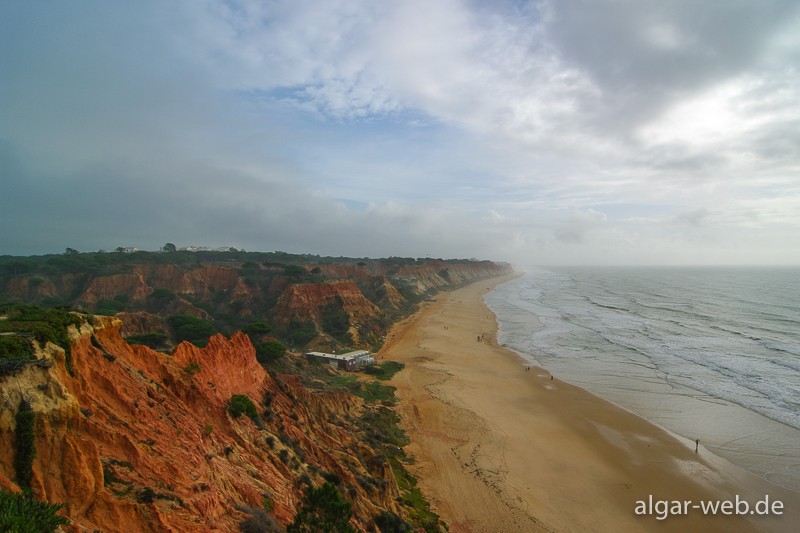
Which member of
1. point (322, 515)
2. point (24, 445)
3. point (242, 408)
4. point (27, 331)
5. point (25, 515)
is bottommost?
point (322, 515)

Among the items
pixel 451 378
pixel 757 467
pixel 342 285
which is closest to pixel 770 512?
pixel 757 467

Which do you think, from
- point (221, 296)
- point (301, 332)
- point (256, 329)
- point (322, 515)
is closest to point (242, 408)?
point (322, 515)

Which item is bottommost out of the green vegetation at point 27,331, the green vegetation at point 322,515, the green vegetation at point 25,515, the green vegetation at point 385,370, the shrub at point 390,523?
the green vegetation at point 385,370

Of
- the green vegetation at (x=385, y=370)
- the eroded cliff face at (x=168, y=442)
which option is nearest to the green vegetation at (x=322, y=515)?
the eroded cliff face at (x=168, y=442)

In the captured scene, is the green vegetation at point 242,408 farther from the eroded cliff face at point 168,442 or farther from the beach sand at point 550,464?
the beach sand at point 550,464

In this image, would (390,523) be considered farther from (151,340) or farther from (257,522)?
(151,340)

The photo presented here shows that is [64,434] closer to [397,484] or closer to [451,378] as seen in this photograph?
[397,484]
